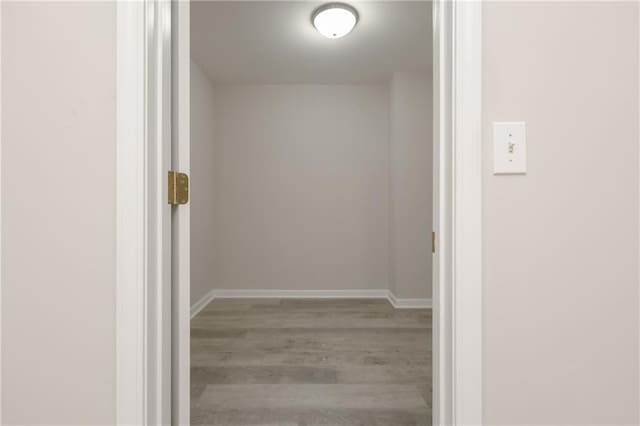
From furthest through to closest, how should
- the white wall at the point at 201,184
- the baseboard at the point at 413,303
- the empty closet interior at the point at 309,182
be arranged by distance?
the baseboard at the point at 413,303, the white wall at the point at 201,184, the empty closet interior at the point at 309,182

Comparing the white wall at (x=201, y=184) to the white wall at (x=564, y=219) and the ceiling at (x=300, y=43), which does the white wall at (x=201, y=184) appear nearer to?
the ceiling at (x=300, y=43)

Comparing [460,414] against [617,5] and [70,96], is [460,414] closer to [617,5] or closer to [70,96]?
[617,5]

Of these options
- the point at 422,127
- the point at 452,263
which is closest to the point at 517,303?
the point at 452,263

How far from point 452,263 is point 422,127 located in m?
3.16

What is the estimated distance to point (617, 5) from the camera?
0.82m

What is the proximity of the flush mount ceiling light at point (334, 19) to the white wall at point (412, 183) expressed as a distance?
1.33 metres

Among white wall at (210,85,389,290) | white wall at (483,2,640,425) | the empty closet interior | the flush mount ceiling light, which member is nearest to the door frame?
white wall at (483,2,640,425)

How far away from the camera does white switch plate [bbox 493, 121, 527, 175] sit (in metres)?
0.82

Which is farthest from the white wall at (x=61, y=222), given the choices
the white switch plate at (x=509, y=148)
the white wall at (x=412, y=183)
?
the white wall at (x=412, y=183)

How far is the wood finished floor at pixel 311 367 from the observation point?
1689 millimetres

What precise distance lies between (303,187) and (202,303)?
1.68 meters

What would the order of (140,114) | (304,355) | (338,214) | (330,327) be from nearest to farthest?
(140,114) → (304,355) → (330,327) → (338,214)

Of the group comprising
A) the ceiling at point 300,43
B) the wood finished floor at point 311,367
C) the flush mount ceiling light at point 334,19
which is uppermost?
the ceiling at point 300,43

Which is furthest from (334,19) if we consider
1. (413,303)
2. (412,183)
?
(413,303)
